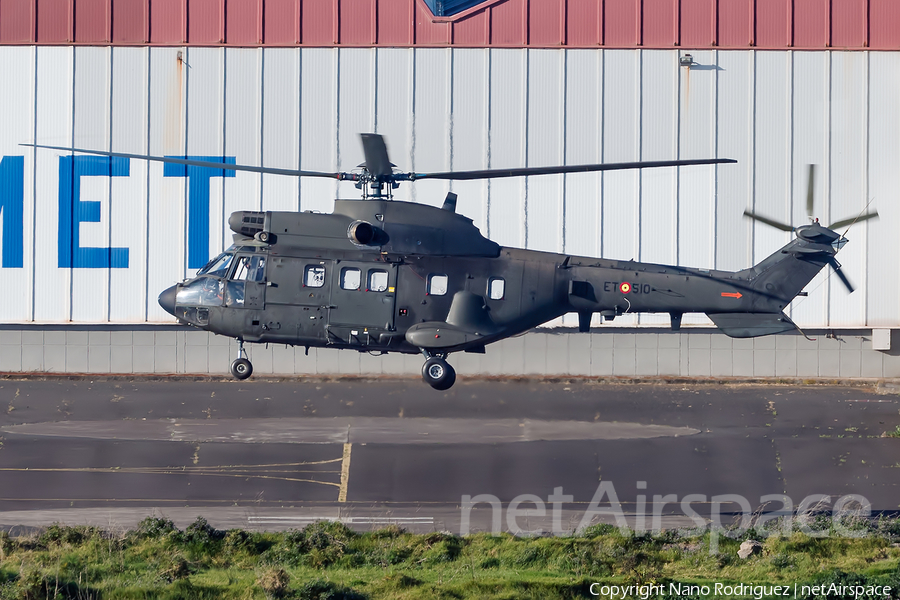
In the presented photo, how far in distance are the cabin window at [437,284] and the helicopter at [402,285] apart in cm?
2

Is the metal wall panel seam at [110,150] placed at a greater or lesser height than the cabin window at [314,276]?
greater

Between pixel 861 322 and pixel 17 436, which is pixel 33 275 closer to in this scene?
pixel 17 436

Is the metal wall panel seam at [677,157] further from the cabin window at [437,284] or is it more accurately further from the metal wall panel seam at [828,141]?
the cabin window at [437,284]

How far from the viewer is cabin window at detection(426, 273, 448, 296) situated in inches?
732

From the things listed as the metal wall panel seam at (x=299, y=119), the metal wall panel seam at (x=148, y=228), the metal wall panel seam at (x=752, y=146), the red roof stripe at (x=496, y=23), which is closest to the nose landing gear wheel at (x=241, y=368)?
the metal wall panel seam at (x=299, y=119)

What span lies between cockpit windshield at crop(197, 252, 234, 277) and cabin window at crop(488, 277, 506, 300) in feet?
16.1

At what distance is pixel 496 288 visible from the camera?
1875 cm

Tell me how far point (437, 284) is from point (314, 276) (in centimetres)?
228

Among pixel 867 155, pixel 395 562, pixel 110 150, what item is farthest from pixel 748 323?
pixel 110 150

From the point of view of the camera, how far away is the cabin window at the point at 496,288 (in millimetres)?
18719

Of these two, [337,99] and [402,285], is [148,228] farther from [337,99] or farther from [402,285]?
[402,285]

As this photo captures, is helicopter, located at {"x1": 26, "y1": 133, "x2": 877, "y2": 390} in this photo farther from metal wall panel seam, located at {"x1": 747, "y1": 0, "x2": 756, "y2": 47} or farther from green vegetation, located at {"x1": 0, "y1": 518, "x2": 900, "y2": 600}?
metal wall panel seam, located at {"x1": 747, "y1": 0, "x2": 756, "y2": 47}

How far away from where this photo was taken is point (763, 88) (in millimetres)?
33906

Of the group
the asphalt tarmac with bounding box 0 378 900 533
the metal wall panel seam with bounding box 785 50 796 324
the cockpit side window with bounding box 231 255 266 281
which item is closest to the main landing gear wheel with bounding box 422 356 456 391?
the cockpit side window with bounding box 231 255 266 281
